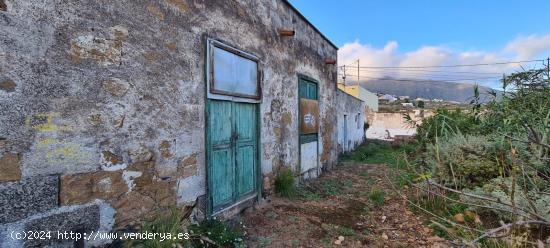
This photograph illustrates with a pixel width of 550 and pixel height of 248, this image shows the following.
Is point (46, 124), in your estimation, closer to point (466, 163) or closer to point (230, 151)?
point (230, 151)

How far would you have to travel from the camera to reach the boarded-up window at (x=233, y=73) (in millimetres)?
3520

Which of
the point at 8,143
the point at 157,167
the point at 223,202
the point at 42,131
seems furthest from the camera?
the point at 223,202

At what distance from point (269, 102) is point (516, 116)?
3.95 m

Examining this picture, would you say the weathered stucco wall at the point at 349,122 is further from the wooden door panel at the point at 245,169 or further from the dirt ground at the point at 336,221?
the wooden door panel at the point at 245,169

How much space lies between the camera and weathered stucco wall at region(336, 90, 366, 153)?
1067 cm

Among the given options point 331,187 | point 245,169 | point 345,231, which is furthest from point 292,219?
point 331,187

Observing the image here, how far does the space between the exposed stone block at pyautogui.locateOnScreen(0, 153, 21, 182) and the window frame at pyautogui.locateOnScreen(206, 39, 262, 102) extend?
1809 millimetres

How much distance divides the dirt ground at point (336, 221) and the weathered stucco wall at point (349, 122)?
505 cm

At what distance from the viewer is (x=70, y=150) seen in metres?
2.15

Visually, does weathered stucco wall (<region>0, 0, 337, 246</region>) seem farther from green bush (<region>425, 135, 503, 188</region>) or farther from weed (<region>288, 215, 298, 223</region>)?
green bush (<region>425, 135, 503, 188</region>)

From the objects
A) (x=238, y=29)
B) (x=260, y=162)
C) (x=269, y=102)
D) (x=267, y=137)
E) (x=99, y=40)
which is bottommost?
(x=260, y=162)

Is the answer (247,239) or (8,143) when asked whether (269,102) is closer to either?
(247,239)

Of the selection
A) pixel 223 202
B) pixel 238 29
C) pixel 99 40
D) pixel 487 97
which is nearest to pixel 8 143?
pixel 99 40

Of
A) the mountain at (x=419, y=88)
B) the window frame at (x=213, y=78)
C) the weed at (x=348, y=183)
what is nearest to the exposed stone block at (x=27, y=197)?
the window frame at (x=213, y=78)
